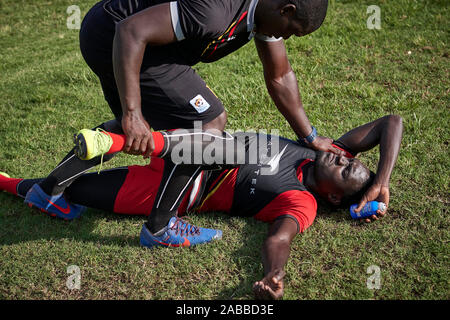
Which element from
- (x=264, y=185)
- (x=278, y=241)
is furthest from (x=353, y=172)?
(x=278, y=241)

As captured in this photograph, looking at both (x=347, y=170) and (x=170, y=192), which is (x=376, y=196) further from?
(x=170, y=192)

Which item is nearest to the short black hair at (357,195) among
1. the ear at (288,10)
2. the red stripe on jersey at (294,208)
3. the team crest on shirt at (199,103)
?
the red stripe on jersey at (294,208)

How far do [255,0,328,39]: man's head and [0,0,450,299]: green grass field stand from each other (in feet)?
4.46

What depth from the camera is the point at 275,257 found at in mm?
2646

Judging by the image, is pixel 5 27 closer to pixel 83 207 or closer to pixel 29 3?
pixel 29 3

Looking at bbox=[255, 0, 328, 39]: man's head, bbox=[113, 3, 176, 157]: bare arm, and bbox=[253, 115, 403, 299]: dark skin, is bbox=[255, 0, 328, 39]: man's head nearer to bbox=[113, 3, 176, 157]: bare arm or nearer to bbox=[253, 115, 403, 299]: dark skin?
bbox=[113, 3, 176, 157]: bare arm

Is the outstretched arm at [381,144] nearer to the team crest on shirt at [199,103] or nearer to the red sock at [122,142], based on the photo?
the team crest on shirt at [199,103]

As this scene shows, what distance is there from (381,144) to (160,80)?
5.58 ft

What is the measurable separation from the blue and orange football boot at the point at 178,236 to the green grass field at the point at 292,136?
0.20ft

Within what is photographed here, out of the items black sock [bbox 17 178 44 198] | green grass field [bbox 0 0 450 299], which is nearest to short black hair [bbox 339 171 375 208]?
green grass field [bbox 0 0 450 299]

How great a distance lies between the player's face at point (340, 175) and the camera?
10.5 feet

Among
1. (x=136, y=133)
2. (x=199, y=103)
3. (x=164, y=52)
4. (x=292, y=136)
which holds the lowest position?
(x=292, y=136)

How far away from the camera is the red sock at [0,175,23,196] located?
3557 millimetres

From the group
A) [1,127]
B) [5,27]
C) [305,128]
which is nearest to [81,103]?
[1,127]
